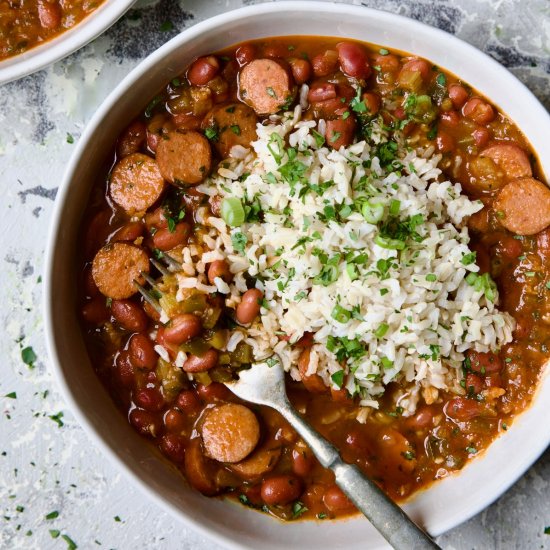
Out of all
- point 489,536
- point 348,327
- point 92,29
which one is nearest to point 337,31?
point 92,29

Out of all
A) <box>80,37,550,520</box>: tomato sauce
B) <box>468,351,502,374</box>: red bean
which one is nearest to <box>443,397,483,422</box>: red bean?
<box>80,37,550,520</box>: tomato sauce

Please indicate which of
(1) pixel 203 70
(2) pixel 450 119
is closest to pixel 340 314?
(2) pixel 450 119

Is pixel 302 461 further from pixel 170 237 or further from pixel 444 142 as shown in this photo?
pixel 444 142

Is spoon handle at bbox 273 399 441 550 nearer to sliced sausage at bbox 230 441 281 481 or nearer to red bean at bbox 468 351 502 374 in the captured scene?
sliced sausage at bbox 230 441 281 481

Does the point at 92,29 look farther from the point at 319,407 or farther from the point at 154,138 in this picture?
the point at 319,407

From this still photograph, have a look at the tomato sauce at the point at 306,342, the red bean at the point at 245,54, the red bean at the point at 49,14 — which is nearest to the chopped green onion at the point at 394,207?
the tomato sauce at the point at 306,342
